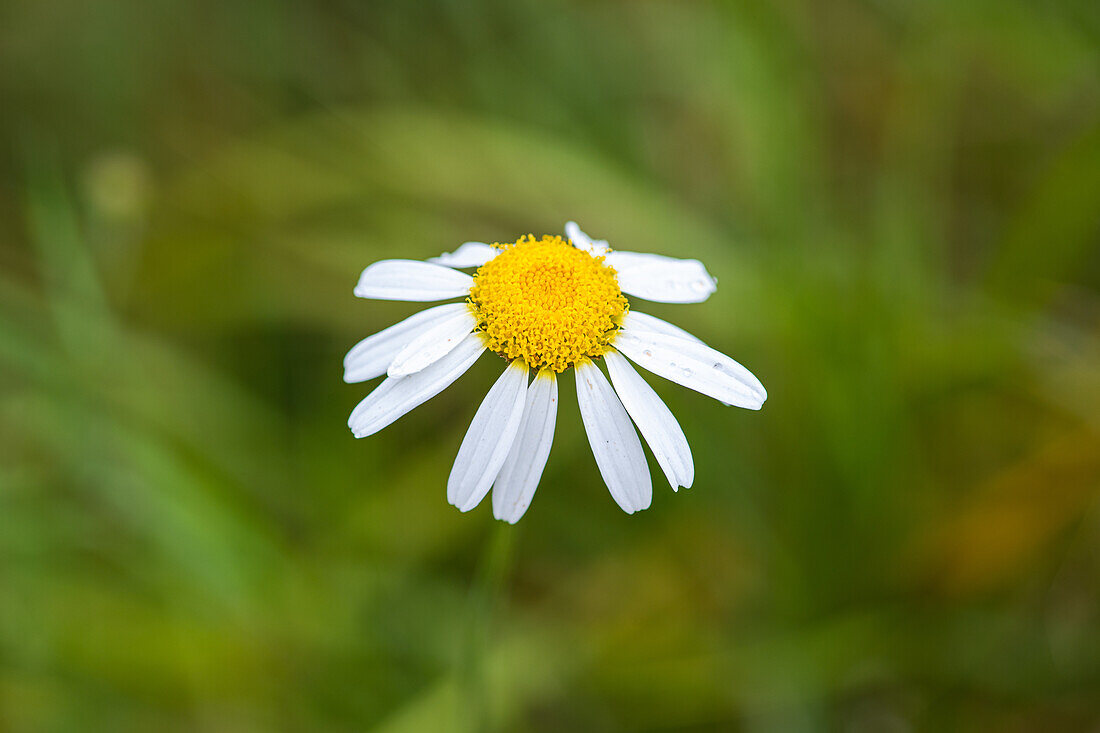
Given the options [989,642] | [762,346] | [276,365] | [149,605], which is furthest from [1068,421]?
[149,605]

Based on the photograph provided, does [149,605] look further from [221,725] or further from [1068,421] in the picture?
[1068,421]

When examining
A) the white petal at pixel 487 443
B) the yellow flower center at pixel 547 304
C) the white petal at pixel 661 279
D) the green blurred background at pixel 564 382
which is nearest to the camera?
the white petal at pixel 487 443

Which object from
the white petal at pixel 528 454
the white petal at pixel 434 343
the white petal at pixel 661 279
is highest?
the white petal at pixel 661 279

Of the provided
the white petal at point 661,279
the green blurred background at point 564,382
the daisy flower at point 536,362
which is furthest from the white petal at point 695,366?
the green blurred background at point 564,382

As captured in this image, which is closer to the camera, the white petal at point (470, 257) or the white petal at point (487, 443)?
the white petal at point (487, 443)

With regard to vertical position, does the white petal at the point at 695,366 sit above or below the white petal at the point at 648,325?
below

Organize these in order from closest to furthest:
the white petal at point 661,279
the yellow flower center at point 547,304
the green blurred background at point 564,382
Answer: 1. the yellow flower center at point 547,304
2. the white petal at point 661,279
3. the green blurred background at point 564,382

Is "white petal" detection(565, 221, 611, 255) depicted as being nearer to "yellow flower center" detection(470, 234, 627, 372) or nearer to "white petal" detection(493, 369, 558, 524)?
"yellow flower center" detection(470, 234, 627, 372)

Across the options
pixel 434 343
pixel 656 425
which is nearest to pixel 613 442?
pixel 656 425

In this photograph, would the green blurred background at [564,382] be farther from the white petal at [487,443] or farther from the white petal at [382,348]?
the white petal at [382,348]
